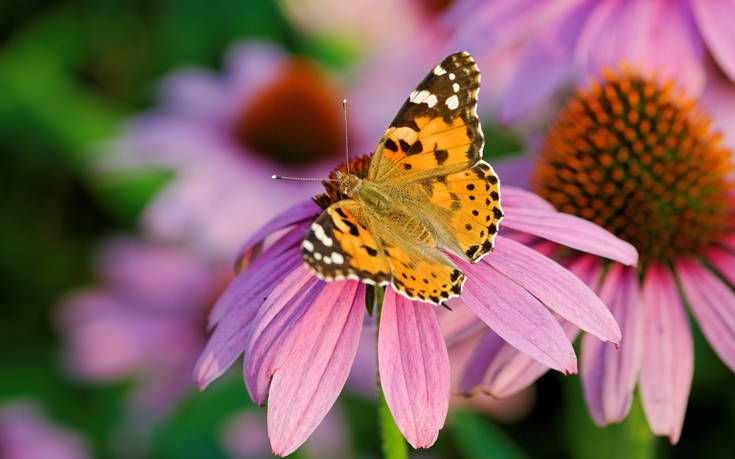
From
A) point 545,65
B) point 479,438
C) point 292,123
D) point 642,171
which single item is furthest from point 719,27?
point 292,123

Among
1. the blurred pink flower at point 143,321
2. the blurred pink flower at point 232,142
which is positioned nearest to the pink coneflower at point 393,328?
the blurred pink flower at point 232,142

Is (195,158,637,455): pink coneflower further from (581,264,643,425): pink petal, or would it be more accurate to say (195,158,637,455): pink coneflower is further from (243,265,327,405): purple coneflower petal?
(581,264,643,425): pink petal

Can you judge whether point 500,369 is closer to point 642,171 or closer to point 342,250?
point 342,250

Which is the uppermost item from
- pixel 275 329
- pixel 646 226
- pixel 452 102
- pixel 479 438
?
pixel 452 102

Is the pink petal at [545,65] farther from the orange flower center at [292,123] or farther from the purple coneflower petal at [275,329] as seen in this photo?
the orange flower center at [292,123]

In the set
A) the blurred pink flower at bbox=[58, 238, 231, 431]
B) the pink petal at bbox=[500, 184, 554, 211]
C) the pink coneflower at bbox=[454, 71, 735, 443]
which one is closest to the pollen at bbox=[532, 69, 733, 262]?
the pink coneflower at bbox=[454, 71, 735, 443]
